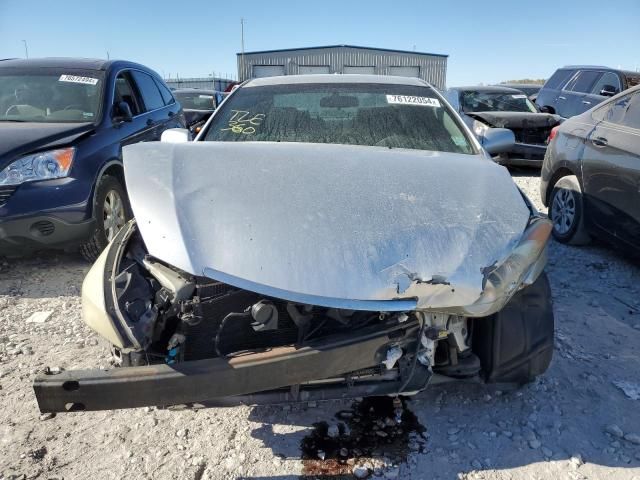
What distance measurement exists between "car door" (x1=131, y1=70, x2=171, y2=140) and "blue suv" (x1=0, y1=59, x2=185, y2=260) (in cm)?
2

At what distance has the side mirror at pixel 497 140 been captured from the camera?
3361 millimetres

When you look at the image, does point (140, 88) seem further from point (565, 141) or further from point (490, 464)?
point (490, 464)

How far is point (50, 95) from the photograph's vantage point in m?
4.68

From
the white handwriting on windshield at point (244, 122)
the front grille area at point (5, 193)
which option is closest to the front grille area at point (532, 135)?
the white handwriting on windshield at point (244, 122)

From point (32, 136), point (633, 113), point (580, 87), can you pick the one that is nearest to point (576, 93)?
point (580, 87)

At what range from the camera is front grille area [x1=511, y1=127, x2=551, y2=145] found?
7734 mm

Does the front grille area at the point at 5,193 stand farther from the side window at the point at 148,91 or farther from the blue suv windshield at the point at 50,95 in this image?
the side window at the point at 148,91

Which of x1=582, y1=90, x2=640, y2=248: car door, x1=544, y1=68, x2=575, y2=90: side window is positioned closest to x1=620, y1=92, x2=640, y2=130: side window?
x1=582, y1=90, x2=640, y2=248: car door

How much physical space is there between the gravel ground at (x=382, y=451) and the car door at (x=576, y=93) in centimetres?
772

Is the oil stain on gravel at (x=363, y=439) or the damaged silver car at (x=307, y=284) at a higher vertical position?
the damaged silver car at (x=307, y=284)

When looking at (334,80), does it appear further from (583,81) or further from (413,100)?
(583,81)

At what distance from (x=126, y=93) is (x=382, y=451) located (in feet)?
15.1

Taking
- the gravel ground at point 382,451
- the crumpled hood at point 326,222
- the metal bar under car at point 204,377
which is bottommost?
the gravel ground at point 382,451

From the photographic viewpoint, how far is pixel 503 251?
74.4 inches
